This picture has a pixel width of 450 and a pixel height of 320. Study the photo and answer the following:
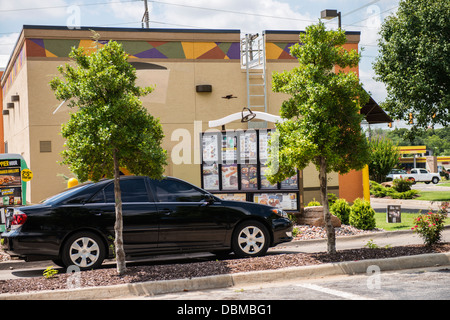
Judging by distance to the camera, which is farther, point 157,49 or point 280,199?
point 157,49

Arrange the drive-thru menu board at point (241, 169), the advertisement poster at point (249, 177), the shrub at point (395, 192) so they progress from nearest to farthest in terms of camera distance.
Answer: the drive-thru menu board at point (241, 169) → the advertisement poster at point (249, 177) → the shrub at point (395, 192)

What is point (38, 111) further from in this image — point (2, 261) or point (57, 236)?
point (57, 236)

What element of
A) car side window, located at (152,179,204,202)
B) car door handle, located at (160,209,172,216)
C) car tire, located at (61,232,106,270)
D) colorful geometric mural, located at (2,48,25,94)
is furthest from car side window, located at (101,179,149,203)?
colorful geometric mural, located at (2,48,25,94)

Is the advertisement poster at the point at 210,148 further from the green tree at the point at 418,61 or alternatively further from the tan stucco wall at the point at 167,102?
the green tree at the point at 418,61

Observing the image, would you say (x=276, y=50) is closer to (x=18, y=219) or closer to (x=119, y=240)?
(x=18, y=219)

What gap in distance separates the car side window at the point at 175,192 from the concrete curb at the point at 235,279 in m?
2.39

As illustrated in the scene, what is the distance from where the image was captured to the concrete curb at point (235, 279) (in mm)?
6977

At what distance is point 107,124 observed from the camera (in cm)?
781

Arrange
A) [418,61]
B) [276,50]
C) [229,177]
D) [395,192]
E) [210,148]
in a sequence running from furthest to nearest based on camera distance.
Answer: [395,192] < [418,61] < [276,50] < [210,148] < [229,177]

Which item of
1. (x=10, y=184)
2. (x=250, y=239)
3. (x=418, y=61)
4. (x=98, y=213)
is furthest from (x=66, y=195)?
(x=418, y=61)

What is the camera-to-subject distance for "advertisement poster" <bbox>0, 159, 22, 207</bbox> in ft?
42.5

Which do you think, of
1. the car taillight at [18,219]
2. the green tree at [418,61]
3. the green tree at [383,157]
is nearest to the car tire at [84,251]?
the car taillight at [18,219]

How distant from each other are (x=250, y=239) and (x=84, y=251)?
299 cm

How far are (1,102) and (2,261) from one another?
19.3 metres
